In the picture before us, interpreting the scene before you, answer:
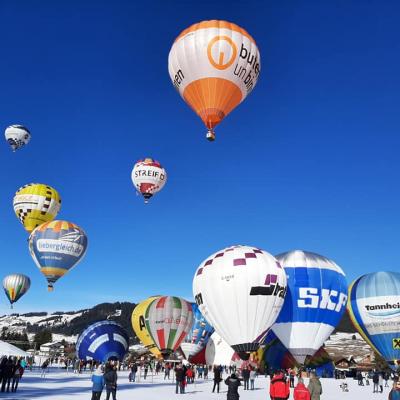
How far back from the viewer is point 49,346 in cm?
10650

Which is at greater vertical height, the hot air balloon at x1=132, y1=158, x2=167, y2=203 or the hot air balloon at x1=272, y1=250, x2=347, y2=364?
the hot air balloon at x1=132, y1=158, x2=167, y2=203

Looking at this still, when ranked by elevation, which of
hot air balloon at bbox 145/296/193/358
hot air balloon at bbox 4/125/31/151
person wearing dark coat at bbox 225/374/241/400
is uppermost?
hot air balloon at bbox 4/125/31/151

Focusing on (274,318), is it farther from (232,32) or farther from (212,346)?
(212,346)

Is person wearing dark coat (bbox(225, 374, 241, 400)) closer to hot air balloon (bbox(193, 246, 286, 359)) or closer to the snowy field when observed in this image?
the snowy field

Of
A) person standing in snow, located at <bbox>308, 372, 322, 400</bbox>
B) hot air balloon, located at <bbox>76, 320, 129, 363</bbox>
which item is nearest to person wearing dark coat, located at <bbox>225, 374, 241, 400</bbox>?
person standing in snow, located at <bbox>308, 372, 322, 400</bbox>

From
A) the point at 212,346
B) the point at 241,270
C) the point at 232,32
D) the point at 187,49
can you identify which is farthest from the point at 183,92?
the point at 212,346

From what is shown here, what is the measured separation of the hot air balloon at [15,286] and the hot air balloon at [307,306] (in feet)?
126

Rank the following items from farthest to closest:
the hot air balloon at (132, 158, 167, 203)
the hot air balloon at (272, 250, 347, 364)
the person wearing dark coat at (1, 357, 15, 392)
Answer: the hot air balloon at (132, 158, 167, 203) → the hot air balloon at (272, 250, 347, 364) → the person wearing dark coat at (1, 357, 15, 392)

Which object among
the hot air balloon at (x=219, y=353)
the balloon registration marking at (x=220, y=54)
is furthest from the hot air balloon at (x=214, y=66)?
the hot air balloon at (x=219, y=353)

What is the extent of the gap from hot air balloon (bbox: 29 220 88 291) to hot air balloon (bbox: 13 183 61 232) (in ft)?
13.8

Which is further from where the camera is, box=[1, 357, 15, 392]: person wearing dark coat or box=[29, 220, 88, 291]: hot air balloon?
box=[29, 220, 88, 291]: hot air balloon

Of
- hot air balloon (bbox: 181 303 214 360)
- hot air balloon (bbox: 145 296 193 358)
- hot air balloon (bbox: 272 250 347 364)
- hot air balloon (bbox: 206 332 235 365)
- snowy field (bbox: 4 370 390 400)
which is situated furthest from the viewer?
hot air balloon (bbox: 206 332 235 365)

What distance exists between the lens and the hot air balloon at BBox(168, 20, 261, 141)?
24.0 meters

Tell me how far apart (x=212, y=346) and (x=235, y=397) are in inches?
1670
